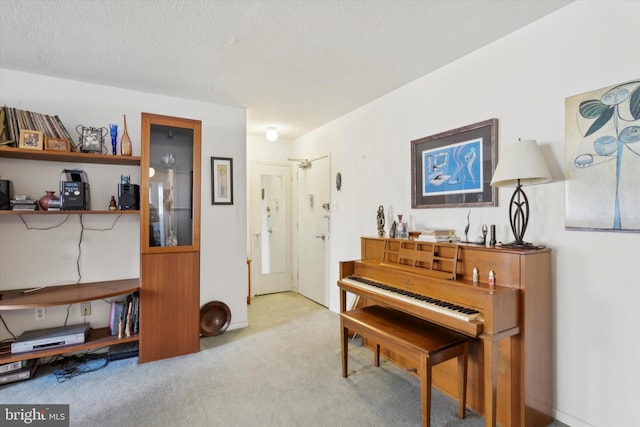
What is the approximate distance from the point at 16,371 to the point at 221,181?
2246mm

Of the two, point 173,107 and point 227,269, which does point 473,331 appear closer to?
point 227,269

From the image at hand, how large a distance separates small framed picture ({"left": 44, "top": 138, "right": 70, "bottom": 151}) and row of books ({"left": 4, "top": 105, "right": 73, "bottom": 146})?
0.33 ft

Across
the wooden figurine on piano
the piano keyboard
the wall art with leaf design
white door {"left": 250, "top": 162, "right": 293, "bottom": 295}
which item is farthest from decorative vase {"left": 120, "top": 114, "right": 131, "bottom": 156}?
the wall art with leaf design

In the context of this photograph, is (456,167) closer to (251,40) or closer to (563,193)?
(563,193)

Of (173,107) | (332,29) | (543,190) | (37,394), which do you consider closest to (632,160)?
(543,190)

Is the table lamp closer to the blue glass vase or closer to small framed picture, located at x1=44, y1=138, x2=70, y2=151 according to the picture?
the blue glass vase

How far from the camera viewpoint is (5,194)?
7.70 ft

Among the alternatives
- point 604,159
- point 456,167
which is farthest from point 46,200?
point 604,159

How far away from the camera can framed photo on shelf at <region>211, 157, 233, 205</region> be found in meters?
3.32

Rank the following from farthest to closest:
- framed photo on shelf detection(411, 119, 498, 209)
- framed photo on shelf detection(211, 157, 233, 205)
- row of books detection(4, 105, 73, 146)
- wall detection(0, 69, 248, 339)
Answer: framed photo on shelf detection(211, 157, 233, 205) → wall detection(0, 69, 248, 339) → row of books detection(4, 105, 73, 146) → framed photo on shelf detection(411, 119, 498, 209)

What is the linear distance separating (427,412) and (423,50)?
2372mm

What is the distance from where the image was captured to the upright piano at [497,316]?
1617 millimetres

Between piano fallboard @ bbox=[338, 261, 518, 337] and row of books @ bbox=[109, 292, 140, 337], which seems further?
row of books @ bbox=[109, 292, 140, 337]

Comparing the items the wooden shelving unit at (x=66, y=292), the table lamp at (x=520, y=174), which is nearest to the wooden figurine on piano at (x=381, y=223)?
the table lamp at (x=520, y=174)
